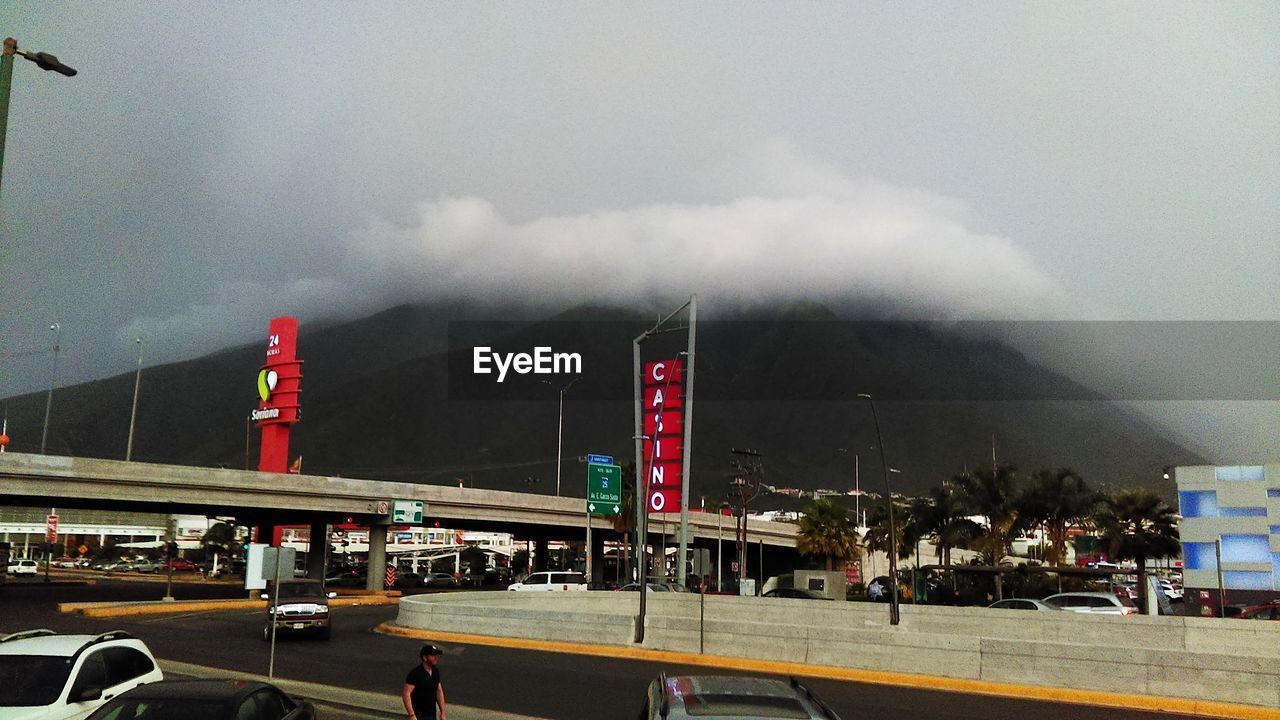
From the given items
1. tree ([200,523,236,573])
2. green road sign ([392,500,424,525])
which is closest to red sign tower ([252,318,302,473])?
green road sign ([392,500,424,525])

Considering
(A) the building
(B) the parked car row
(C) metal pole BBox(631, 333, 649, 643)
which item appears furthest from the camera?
(A) the building

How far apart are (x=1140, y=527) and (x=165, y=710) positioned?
84699 mm

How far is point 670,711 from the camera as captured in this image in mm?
6344

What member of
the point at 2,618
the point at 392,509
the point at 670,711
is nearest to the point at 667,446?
the point at 392,509

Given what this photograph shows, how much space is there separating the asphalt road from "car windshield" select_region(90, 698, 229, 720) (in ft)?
30.9

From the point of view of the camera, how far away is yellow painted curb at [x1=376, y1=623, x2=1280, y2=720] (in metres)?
18.7

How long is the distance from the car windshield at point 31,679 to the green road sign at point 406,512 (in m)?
54.5

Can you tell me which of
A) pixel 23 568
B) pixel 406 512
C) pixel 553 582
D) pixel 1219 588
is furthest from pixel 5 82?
pixel 23 568

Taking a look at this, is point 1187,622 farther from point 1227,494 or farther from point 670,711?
point 1227,494

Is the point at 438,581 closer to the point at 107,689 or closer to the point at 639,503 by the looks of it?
the point at 639,503

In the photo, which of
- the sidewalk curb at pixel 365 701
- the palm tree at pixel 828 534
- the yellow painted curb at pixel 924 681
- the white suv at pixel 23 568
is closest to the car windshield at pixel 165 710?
the sidewalk curb at pixel 365 701

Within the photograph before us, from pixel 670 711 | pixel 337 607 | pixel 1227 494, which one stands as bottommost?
pixel 337 607

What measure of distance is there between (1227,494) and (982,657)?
39.9 m

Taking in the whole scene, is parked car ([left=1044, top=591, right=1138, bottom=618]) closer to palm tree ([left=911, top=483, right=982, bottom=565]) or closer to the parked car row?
the parked car row
